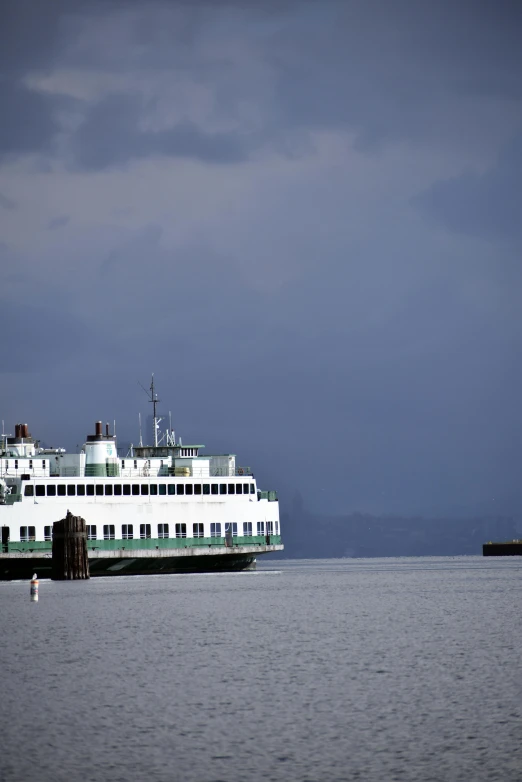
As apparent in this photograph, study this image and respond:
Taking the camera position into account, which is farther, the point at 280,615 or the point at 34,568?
the point at 34,568

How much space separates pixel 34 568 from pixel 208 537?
14002mm

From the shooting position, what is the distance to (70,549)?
9756cm

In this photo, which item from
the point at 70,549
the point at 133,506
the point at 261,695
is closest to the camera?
the point at 261,695

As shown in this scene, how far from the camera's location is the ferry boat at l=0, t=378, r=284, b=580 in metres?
101

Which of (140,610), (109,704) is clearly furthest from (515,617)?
(109,704)

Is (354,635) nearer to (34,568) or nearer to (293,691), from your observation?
(293,691)

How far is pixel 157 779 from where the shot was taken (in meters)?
26.3

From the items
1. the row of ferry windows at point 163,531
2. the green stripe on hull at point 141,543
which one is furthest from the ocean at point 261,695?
the row of ferry windows at point 163,531

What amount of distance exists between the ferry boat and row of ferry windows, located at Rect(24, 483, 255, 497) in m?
0.08

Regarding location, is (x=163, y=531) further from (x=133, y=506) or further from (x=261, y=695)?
(x=261, y=695)

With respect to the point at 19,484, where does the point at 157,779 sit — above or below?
below

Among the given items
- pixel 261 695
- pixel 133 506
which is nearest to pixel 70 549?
pixel 133 506

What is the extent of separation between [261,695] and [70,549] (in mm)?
62201

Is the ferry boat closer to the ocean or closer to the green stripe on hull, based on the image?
the green stripe on hull
